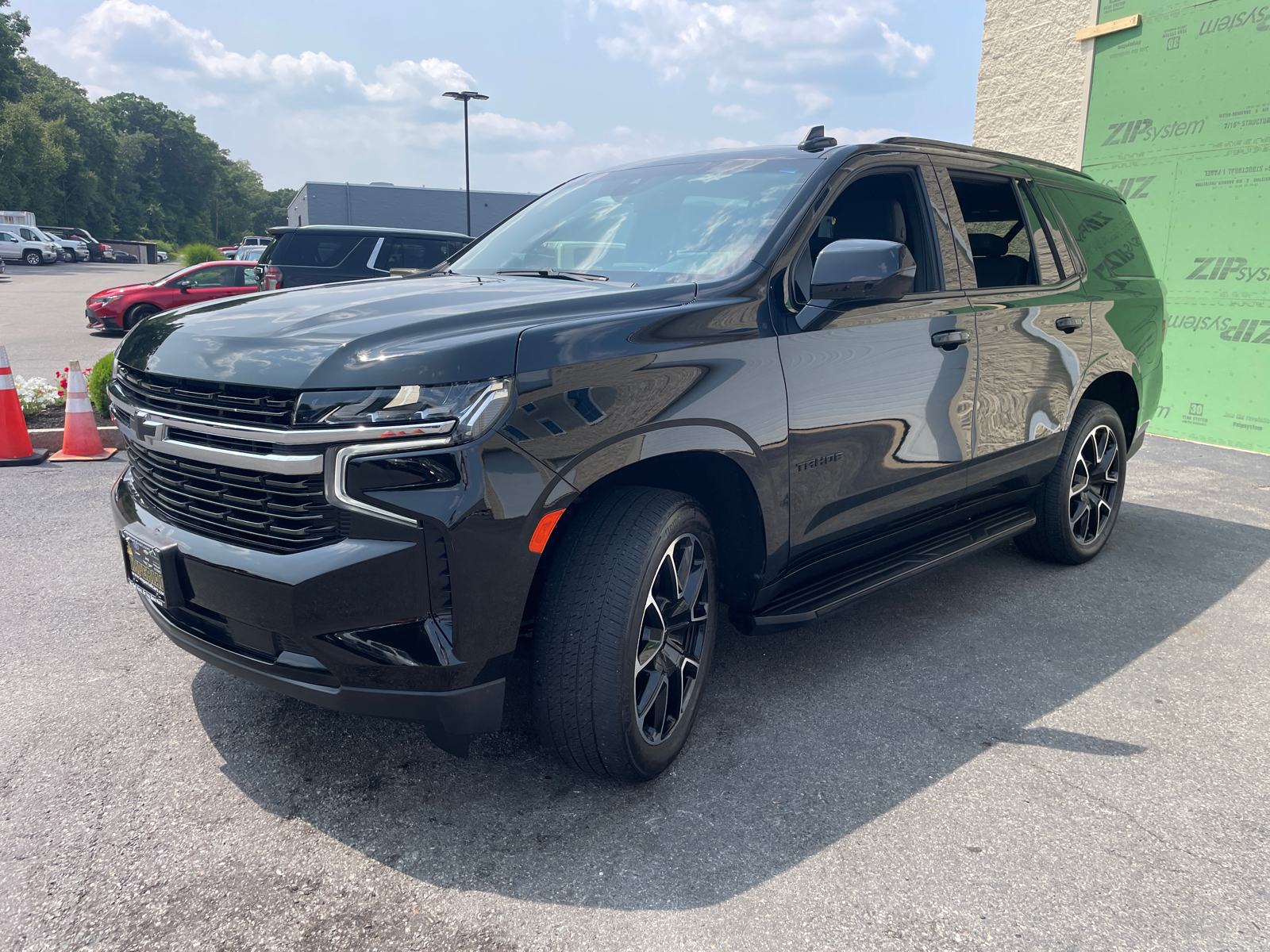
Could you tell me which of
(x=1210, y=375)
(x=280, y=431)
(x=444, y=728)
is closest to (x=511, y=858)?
(x=444, y=728)

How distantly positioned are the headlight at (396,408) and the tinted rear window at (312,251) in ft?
36.2

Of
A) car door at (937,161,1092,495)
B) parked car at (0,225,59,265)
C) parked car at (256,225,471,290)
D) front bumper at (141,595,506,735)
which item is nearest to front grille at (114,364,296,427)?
front bumper at (141,595,506,735)

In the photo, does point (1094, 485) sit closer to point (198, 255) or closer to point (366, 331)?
point (366, 331)

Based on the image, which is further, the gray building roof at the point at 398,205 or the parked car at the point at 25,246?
the gray building roof at the point at 398,205

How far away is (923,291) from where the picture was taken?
3.62 meters

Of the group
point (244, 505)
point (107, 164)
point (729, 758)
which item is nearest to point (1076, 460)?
point (729, 758)

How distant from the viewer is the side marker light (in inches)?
90.7

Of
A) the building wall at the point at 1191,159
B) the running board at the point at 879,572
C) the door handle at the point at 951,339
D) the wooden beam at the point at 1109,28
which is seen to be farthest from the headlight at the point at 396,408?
the wooden beam at the point at 1109,28

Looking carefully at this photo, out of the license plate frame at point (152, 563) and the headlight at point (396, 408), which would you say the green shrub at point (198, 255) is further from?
the headlight at point (396, 408)

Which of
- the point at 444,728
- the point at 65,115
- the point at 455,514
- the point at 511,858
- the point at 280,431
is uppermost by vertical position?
the point at 65,115

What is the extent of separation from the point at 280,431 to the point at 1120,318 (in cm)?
431

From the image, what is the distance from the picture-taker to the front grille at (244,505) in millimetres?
2210

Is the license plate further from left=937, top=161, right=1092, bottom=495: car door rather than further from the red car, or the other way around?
the red car

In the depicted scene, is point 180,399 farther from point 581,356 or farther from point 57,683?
point 57,683
